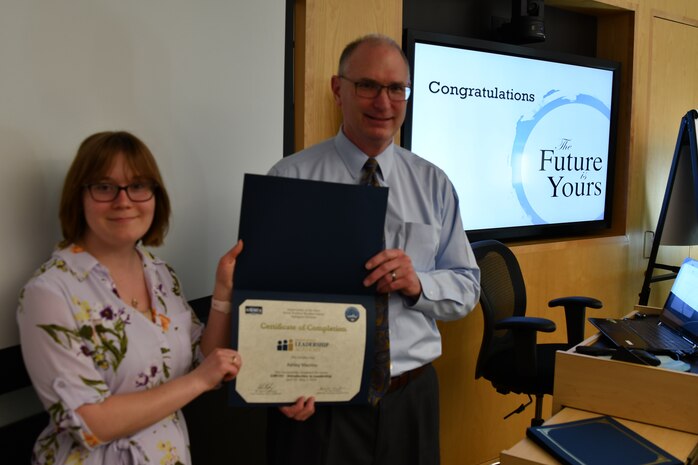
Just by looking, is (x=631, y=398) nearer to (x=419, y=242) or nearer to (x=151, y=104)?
(x=419, y=242)

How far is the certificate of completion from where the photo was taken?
147 cm

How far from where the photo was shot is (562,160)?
3.98 meters

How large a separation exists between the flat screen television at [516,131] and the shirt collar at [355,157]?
1.33m

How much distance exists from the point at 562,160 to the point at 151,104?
112 inches

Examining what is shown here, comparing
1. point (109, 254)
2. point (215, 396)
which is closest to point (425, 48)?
point (215, 396)

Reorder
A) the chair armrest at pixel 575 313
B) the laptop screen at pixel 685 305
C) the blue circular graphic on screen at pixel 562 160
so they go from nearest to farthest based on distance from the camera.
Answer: the laptop screen at pixel 685 305, the chair armrest at pixel 575 313, the blue circular graphic on screen at pixel 562 160

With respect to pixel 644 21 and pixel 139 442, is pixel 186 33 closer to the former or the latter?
pixel 139 442

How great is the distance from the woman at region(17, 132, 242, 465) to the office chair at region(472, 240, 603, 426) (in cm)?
171

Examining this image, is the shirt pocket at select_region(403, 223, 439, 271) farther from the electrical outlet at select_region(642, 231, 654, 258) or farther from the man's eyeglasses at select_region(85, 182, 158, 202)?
the electrical outlet at select_region(642, 231, 654, 258)

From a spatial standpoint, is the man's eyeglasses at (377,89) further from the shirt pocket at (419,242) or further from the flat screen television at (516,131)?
the flat screen television at (516,131)

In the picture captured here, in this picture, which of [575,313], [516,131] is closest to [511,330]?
Answer: [575,313]

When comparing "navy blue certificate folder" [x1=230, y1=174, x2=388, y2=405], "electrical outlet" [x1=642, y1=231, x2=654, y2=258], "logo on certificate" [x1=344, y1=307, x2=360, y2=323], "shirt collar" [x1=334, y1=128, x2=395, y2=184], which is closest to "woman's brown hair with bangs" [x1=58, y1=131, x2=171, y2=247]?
"navy blue certificate folder" [x1=230, y1=174, x2=388, y2=405]

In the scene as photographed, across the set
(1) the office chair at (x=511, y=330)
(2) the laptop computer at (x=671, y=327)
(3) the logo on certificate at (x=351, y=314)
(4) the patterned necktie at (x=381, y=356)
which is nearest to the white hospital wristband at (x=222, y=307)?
(3) the logo on certificate at (x=351, y=314)

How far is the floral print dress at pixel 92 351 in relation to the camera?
3.88 ft
